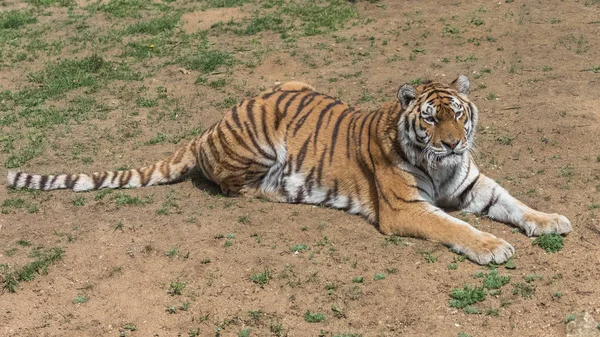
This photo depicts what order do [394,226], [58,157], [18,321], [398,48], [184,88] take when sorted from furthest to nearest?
1. [398,48]
2. [184,88]
3. [58,157]
4. [394,226]
5. [18,321]

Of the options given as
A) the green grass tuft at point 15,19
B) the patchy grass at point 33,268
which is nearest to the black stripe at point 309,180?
the patchy grass at point 33,268

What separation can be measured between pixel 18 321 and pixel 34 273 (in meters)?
0.50

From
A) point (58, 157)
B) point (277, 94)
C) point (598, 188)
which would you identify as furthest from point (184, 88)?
point (598, 188)

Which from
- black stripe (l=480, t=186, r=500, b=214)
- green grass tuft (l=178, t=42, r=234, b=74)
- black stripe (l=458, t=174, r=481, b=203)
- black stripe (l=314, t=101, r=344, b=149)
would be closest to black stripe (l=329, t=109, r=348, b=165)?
black stripe (l=314, t=101, r=344, b=149)

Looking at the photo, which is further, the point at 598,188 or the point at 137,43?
the point at 137,43

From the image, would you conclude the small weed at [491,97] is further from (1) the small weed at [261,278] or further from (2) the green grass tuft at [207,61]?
(1) the small weed at [261,278]

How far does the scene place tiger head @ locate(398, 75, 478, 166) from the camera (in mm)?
4793

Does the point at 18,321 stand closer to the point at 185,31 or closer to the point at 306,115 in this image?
the point at 306,115

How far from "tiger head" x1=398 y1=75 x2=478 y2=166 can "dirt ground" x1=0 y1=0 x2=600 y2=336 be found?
62 centimetres

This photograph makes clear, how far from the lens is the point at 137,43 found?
394 inches

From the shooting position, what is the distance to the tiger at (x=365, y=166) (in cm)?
479

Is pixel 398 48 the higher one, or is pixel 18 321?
pixel 398 48

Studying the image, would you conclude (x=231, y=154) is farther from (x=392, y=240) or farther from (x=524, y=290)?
(x=524, y=290)

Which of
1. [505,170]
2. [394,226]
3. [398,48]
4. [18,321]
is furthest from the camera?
[398,48]
